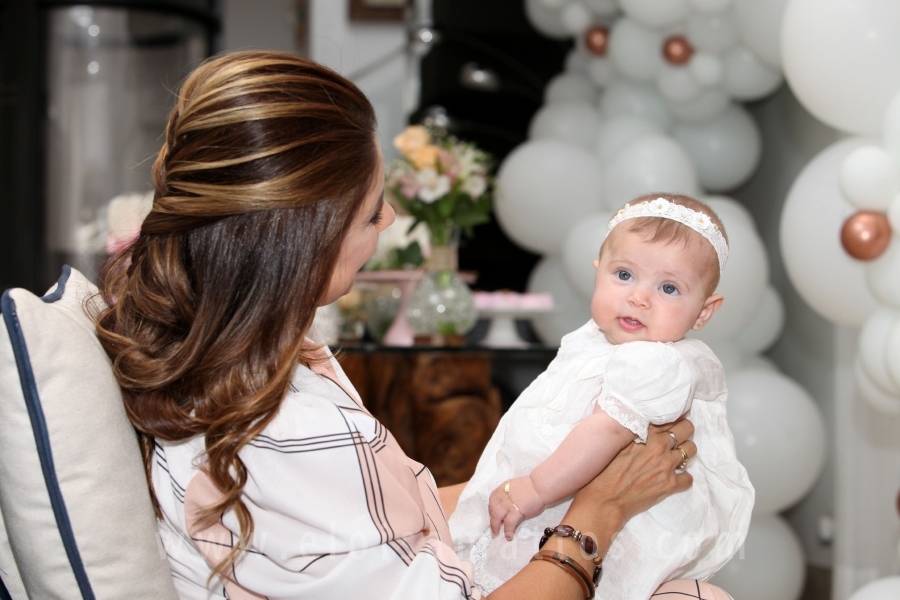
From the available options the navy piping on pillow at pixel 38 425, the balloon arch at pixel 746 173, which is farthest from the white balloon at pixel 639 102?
the navy piping on pillow at pixel 38 425

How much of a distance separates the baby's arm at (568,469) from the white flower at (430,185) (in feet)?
5.30

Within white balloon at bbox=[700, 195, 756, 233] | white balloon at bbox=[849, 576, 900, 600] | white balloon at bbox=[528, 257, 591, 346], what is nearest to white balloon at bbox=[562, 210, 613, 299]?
white balloon at bbox=[528, 257, 591, 346]

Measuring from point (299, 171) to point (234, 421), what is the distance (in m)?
0.28

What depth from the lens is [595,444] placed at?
47.8 inches

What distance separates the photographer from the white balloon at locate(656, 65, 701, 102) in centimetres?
291

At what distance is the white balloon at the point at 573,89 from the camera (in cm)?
372

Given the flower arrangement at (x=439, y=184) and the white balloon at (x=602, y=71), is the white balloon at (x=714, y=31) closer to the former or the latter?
the white balloon at (x=602, y=71)

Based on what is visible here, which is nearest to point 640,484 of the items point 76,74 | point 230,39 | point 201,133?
point 201,133

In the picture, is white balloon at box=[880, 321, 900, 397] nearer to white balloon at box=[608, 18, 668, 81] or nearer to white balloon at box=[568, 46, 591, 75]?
white balloon at box=[608, 18, 668, 81]

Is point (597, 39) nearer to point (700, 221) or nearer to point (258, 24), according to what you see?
point (700, 221)

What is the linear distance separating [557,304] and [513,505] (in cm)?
238

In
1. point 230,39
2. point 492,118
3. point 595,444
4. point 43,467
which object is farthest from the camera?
point 230,39

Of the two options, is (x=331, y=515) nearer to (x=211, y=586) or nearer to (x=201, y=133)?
(x=211, y=586)

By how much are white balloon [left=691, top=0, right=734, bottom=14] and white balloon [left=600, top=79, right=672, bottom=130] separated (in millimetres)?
488
